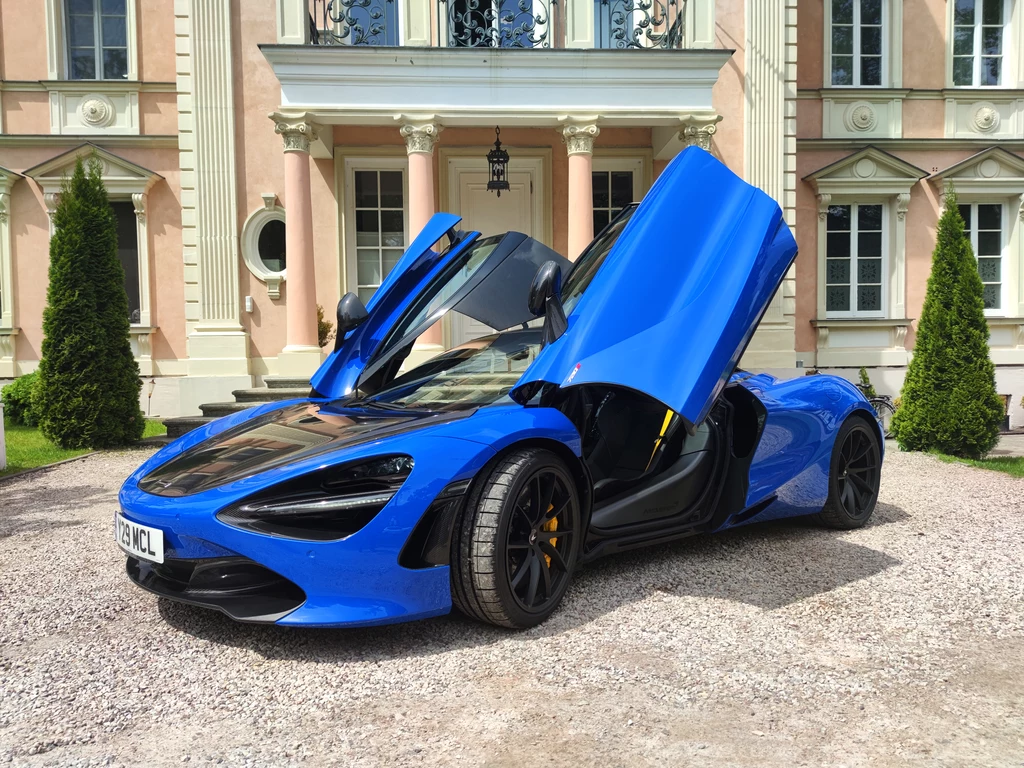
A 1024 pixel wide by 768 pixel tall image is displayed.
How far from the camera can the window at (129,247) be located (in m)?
13.0

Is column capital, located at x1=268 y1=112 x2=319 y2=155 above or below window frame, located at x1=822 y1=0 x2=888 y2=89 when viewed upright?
below

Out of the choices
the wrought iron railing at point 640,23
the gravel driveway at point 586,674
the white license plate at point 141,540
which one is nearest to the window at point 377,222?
the wrought iron railing at point 640,23

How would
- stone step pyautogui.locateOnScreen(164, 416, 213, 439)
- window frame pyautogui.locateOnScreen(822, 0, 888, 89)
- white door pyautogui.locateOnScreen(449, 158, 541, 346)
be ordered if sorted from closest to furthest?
1. stone step pyautogui.locateOnScreen(164, 416, 213, 439)
2. white door pyautogui.locateOnScreen(449, 158, 541, 346)
3. window frame pyautogui.locateOnScreen(822, 0, 888, 89)

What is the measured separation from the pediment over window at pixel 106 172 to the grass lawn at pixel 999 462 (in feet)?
37.2

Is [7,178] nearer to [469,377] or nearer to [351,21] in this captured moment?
[351,21]

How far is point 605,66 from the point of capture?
11062 mm

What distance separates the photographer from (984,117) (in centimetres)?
1373

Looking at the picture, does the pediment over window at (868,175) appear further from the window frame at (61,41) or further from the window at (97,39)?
the window at (97,39)

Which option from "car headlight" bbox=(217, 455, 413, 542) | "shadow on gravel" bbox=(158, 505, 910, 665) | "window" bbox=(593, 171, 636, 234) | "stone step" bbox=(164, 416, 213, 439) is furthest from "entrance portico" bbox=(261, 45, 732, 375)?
"car headlight" bbox=(217, 455, 413, 542)

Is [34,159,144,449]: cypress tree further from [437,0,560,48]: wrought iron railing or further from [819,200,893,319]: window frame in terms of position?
[819,200,893,319]: window frame

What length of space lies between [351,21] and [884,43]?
854 cm

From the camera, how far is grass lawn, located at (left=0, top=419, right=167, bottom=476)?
313 inches

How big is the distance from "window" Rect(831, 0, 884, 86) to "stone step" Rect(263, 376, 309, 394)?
31.9ft

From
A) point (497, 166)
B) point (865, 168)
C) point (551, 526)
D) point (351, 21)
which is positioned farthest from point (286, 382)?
point (865, 168)
